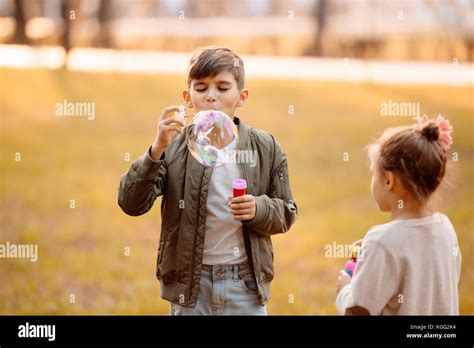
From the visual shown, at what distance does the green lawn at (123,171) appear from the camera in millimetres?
4445

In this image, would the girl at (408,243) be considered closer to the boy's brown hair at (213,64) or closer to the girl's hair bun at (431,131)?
the girl's hair bun at (431,131)

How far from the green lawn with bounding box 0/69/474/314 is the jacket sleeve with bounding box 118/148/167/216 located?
5.92 feet

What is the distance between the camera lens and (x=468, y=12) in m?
7.70

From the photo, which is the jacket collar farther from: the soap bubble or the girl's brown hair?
the girl's brown hair

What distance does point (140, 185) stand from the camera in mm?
2291

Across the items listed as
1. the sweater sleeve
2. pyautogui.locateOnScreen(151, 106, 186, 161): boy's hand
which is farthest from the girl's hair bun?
pyautogui.locateOnScreen(151, 106, 186, 161): boy's hand

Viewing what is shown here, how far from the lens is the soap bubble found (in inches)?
92.7

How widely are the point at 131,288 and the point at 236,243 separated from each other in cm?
222

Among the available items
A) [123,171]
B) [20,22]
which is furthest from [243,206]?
[20,22]

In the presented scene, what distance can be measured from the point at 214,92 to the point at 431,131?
70 centimetres

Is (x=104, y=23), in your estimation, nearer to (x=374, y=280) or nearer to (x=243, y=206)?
(x=243, y=206)

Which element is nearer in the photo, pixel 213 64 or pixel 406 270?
pixel 406 270

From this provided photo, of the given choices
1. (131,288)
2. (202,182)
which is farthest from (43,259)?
(202,182)
